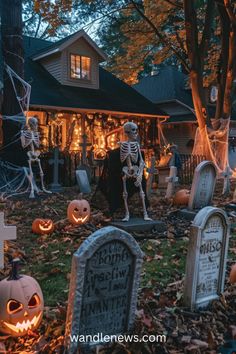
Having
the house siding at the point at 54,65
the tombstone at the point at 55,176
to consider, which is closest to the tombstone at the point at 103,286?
the tombstone at the point at 55,176

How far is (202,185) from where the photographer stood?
29.2 ft

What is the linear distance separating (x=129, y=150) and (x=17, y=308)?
3990 millimetres

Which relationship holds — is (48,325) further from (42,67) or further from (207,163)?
(42,67)

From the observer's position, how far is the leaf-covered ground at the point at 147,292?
343 cm

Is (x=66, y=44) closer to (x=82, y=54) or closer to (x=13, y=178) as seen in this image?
(x=82, y=54)

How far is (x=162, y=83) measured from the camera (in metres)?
29.9

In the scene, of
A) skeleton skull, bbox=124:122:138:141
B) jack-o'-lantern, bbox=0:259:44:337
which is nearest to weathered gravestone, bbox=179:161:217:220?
skeleton skull, bbox=124:122:138:141

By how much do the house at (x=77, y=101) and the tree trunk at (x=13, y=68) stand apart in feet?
17.0

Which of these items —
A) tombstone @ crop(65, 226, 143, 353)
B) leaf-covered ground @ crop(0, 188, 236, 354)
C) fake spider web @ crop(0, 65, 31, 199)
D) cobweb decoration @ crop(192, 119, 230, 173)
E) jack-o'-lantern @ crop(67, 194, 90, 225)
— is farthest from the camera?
cobweb decoration @ crop(192, 119, 230, 173)

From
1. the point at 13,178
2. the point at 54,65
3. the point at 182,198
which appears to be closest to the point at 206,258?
the point at 182,198

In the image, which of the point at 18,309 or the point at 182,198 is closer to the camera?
the point at 18,309

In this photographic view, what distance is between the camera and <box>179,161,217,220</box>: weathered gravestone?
870 centimetres

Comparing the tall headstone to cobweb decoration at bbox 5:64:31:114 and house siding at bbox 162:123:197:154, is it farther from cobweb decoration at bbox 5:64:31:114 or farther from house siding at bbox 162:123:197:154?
house siding at bbox 162:123:197:154

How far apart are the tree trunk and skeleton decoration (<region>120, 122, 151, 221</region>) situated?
5.88m
